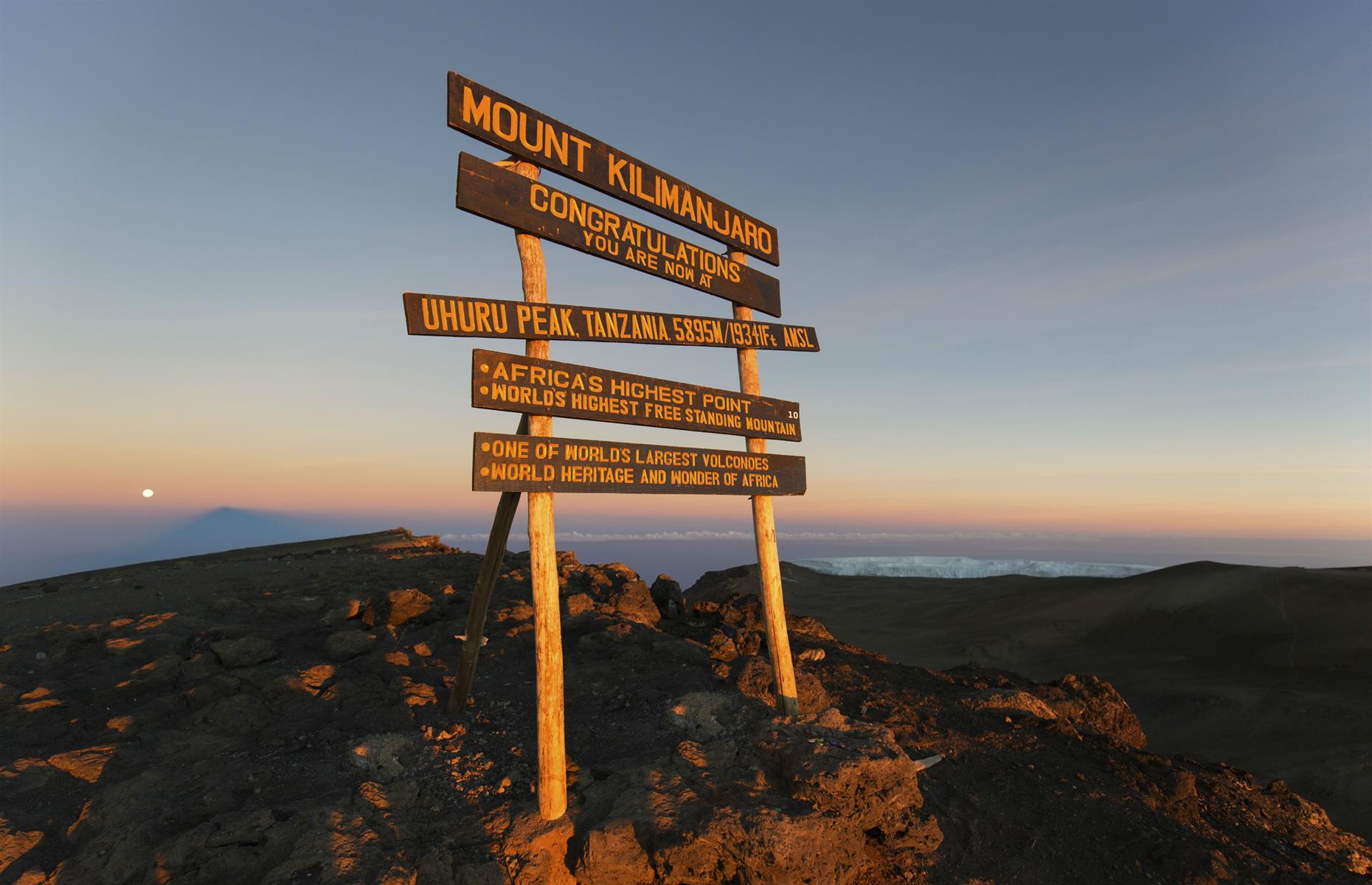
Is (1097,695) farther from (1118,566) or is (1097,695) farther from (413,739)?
(1118,566)

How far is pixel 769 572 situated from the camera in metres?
7.67

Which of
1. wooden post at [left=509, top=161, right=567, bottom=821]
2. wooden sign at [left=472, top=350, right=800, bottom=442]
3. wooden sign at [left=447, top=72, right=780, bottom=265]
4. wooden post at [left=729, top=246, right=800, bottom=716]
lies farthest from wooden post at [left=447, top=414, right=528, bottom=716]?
wooden sign at [left=447, top=72, right=780, bottom=265]

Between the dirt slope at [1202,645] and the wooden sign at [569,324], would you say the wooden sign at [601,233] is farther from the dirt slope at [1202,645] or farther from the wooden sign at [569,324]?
the dirt slope at [1202,645]

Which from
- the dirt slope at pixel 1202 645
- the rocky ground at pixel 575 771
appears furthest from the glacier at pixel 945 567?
the rocky ground at pixel 575 771

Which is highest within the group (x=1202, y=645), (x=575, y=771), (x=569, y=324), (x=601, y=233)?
(x=601, y=233)

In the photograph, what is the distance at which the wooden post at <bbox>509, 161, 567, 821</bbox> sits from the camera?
17.1 feet

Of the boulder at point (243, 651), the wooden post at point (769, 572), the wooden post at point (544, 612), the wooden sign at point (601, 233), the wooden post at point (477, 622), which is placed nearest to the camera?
the wooden post at point (544, 612)

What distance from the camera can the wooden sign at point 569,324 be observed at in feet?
17.5

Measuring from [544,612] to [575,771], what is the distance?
52.7 inches

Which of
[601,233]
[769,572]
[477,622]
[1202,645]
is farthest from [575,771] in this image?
[1202,645]

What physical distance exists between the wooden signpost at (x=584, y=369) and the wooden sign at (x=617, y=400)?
1 cm

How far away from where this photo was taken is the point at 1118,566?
3434 cm

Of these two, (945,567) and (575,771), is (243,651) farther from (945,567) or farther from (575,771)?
(945,567)

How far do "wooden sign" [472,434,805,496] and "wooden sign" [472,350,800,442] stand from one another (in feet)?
0.79
